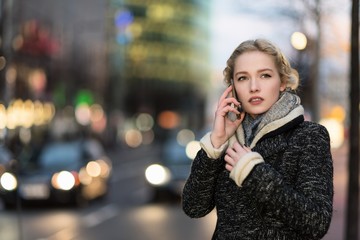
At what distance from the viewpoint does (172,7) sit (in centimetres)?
13012

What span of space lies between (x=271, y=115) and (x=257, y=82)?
0.39 feet

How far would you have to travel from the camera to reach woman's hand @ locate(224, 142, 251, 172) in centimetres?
279

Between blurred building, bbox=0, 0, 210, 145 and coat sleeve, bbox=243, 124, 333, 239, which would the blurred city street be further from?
coat sleeve, bbox=243, 124, 333, 239

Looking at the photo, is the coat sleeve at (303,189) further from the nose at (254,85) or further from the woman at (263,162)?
the nose at (254,85)

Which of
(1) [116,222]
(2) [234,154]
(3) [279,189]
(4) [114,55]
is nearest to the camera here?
(3) [279,189]

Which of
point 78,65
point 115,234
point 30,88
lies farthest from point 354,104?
point 78,65

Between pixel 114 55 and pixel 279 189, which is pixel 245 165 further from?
→ pixel 114 55

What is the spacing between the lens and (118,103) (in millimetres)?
78125

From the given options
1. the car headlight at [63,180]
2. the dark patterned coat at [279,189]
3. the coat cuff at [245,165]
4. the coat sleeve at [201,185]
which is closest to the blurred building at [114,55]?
the car headlight at [63,180]

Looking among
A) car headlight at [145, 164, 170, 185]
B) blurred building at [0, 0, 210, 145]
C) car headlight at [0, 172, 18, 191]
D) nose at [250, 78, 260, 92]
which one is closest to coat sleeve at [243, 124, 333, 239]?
nose at [250, 78, 260, 92]

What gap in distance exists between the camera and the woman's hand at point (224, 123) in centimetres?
292

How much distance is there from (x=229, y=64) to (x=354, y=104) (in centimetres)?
615

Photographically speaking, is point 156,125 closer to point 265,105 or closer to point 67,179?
point 67,179

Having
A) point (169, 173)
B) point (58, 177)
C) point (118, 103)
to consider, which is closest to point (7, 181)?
point (58, 177)
